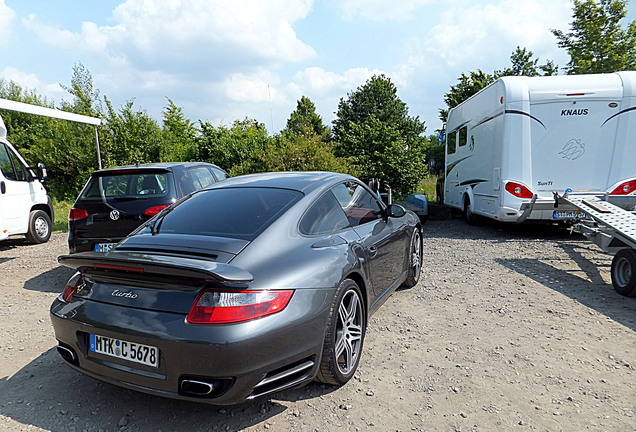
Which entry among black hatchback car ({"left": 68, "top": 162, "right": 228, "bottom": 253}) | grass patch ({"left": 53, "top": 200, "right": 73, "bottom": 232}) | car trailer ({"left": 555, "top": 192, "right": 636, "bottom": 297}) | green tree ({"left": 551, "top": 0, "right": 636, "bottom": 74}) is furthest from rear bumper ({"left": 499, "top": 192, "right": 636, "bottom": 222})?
green tree ({"left": 551, "top": 0, "right": 636, "bottom": 74})

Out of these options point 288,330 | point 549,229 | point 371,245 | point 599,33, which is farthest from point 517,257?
point 599,33

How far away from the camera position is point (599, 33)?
1883cm

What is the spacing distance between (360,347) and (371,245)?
0.88 meters

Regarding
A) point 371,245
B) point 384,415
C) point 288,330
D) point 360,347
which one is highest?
point 371,245

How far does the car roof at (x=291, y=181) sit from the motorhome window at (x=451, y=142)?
854 cm

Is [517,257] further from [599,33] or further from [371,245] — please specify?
[599,33]

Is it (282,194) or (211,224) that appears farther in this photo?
(282,194)

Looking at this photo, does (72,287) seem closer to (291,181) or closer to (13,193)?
(291,181)

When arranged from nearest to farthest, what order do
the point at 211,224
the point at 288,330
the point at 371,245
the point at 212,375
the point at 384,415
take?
the point at 212,375 < the point at 288,330 < the point at 384,415 < the point at 211,224 < the point at 371,245

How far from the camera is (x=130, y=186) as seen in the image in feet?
17.3

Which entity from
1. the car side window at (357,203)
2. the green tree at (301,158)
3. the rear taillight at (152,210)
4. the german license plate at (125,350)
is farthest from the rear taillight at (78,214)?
the green tree at (301,158)

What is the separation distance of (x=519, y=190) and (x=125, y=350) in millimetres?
7444

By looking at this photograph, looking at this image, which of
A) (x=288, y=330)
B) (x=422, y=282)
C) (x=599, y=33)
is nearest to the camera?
(x=288, y=330)

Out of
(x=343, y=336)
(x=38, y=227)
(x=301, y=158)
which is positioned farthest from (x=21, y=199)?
(x=343, y=336)
